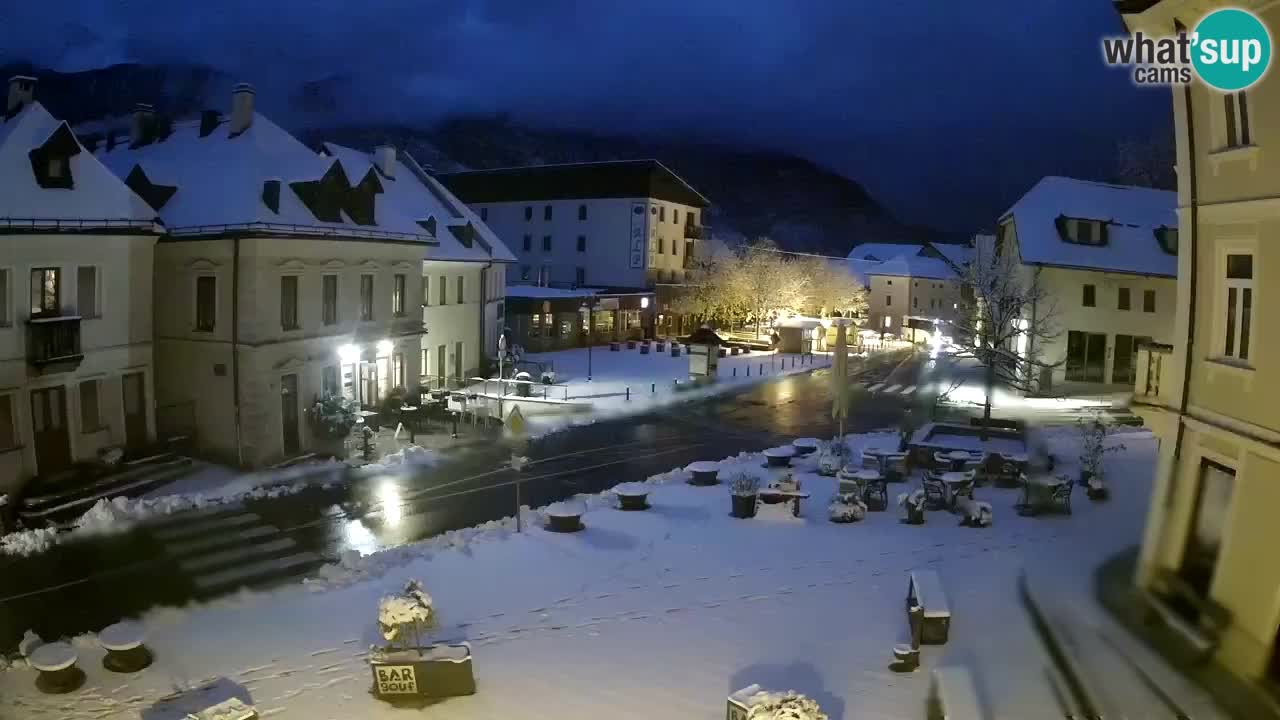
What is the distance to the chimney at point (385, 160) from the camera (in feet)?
127

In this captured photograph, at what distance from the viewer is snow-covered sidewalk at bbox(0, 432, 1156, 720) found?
10.3m

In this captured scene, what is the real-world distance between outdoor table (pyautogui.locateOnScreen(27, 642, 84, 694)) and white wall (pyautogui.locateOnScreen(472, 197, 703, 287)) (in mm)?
54876

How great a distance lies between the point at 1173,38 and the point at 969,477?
9.57m

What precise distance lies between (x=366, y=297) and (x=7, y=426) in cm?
1109

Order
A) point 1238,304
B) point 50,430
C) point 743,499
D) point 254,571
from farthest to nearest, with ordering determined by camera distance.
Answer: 1. point 50,430
2. point 743,499
3. point 254,571
4. point 1238,304

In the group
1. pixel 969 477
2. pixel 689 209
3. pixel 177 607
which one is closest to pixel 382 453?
pixel 177 607

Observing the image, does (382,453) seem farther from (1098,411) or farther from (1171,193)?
(1171,193)

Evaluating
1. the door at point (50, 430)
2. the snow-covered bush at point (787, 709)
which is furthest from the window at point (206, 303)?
the snow-covered bush at point (787, 709)

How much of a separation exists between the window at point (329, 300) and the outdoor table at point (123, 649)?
52.2 ft

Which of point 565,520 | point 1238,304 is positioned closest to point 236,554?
point 565,520

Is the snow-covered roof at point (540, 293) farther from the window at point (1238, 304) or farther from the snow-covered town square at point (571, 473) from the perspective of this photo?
the window at point (1238, 304)

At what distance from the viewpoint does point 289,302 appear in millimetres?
25266

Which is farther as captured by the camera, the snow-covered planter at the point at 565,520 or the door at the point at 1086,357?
the door at the point at 1086,357

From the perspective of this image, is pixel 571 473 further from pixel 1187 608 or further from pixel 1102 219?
pixel 1102 219
